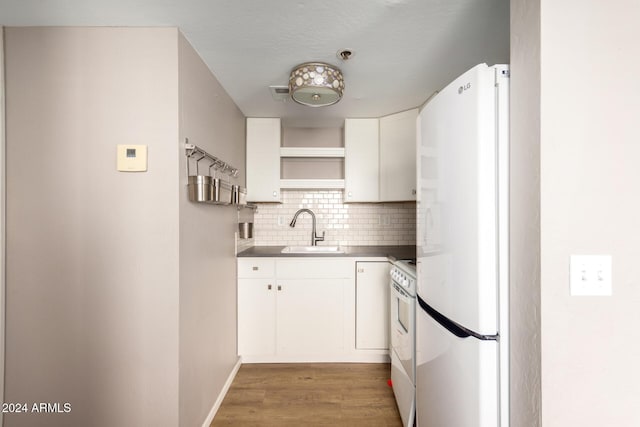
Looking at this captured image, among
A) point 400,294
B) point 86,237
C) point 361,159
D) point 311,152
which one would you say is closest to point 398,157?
point 361,159

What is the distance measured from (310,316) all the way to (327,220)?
1.01 meters

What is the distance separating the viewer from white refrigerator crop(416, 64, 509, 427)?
3.14 feet

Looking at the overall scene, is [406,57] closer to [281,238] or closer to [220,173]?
[220,173]

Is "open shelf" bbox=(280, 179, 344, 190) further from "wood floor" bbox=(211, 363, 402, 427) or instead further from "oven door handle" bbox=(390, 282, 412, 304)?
"wood floor" bbox=(211, 363, 402, 427)

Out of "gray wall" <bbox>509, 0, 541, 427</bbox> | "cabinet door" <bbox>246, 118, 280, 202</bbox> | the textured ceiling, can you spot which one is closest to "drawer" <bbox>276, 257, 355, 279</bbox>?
"cabinet door" <bbox>246, 118, 280, 202</bbox>

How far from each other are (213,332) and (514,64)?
210cm

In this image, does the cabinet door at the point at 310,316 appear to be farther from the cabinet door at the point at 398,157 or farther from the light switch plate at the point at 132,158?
the light switch plate at the point at 132,158

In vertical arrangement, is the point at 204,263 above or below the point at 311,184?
below

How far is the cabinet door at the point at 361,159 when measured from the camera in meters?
2.72

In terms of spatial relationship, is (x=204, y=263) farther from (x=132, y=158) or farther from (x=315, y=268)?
(x=315, y=268)

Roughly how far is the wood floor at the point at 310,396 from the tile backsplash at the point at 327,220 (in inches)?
46.3

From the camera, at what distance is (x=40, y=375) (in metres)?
1.37
